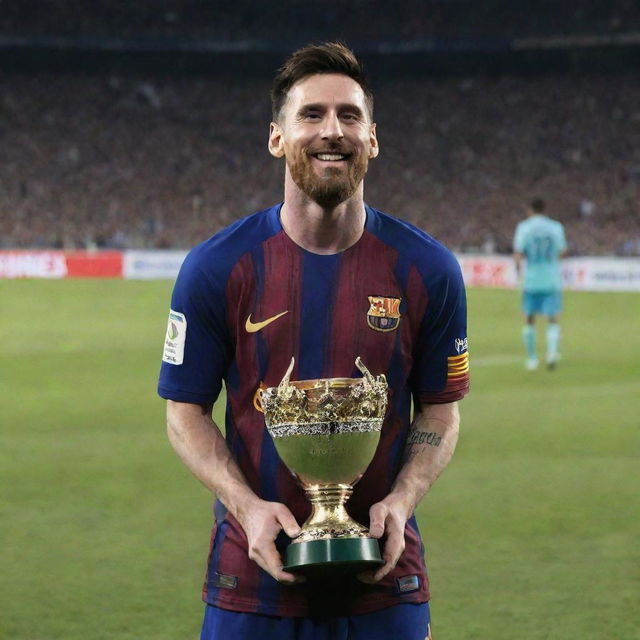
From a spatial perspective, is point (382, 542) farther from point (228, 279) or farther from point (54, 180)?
point (54, 180)

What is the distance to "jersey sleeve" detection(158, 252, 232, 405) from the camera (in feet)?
8.30

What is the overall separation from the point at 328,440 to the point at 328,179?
0.48 metres

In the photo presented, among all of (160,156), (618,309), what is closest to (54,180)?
(160,156)

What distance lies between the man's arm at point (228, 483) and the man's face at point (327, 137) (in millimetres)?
528

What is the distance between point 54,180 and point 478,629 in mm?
34624

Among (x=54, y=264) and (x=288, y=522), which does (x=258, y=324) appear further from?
(x=54, y=264)

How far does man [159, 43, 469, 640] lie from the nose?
0.11ft

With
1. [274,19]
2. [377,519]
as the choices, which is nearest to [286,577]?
[377,519]

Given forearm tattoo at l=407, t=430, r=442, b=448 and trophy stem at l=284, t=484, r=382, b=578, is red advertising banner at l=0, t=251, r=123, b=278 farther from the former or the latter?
trophy stem at l=284, t=484, r=382, b=578

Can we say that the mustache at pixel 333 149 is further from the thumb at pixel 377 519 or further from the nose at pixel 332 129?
the thumb at pixel 377 519

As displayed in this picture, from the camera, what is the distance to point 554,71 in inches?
1580

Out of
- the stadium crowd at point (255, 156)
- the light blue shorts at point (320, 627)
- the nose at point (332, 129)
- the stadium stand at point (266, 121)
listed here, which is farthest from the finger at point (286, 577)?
the stadium stand at point (266, 121)

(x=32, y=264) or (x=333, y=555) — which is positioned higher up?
(x=32, y=264)

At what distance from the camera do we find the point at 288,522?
232 cm
